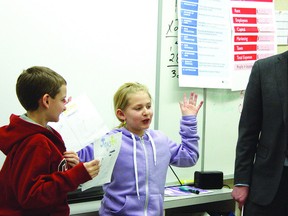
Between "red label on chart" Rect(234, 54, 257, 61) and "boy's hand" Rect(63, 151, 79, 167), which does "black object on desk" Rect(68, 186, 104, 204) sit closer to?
"boy's hand" Rect(63, 151, 79, 167)

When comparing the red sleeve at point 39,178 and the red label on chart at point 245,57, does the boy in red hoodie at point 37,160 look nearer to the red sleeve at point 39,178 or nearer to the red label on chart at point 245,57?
the red sleeve at point 39,178

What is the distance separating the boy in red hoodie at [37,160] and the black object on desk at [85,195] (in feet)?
1.45

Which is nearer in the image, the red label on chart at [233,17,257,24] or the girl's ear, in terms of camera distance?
the girl's ear

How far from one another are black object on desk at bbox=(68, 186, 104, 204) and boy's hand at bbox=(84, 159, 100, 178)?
568 mm

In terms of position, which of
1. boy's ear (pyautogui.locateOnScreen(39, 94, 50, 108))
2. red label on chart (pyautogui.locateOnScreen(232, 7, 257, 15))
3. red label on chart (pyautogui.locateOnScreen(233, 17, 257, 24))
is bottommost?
boy's ear (pyautogui.locateOnScreen(39, 94, 50, 108))

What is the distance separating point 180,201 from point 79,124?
683 mm

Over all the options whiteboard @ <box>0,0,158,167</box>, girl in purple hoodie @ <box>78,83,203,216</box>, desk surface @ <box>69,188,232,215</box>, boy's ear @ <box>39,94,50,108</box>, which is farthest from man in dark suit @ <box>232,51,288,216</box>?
boy's ear @ <box>39,94,50,108</box>

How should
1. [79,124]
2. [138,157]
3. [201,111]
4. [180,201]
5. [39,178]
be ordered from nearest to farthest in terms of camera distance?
[39,178] < [138,157] < [79,124] < [180,201] < [201,111]

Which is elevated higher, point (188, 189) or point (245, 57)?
point (245, 57)

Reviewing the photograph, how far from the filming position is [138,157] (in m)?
1.73

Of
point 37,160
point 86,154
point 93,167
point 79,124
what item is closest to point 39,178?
point 37,160

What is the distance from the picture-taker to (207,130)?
248cm

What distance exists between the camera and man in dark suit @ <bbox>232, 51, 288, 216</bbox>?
5.68 ft

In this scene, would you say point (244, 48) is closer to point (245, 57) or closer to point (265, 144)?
point (245, 57)
